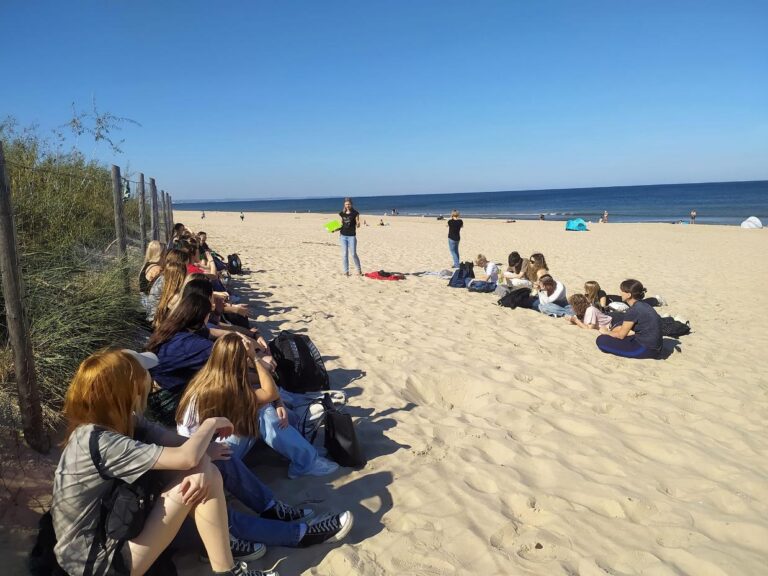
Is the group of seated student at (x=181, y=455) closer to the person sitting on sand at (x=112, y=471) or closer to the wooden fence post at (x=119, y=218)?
the person sitting on sand at (x=112, y=471)

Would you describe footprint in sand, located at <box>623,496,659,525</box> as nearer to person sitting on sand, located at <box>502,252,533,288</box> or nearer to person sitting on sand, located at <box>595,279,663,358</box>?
person sitting on sand, located at <box>595,279,663,358</box>

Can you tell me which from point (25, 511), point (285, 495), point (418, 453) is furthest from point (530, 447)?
point (25, 511)

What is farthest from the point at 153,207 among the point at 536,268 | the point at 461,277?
the point at 536,268

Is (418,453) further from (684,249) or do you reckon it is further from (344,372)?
(684,249)

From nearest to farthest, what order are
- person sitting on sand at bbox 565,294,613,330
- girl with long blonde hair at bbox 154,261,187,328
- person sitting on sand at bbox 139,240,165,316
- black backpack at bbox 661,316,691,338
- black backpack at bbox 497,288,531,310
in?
girl with long blonde hair at bbox 154,261,187,328, person sitting on sand at bbox 139,240,165,316, black backpack at bbox 661,316,691,338, person sitting on sand at bbox 565,294,613,330, black backpack at bbox 497,288,531,310

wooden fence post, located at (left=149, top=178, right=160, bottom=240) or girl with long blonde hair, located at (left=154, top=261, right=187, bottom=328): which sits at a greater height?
wooden fence post, located at (left=149, top=178, right=160, bottom=240)

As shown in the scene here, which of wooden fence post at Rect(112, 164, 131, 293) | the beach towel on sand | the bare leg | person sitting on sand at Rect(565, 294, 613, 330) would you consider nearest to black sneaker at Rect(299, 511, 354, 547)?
the bare leg

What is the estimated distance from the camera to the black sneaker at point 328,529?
8.30 ft

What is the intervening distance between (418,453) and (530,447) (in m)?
0.79

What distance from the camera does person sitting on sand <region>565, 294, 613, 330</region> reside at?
6609 millimetres

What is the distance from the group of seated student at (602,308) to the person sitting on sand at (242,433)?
4.14m

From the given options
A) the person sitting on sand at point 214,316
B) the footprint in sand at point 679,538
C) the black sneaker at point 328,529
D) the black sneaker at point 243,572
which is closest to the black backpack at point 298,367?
the person sitting on sand at point 214,316

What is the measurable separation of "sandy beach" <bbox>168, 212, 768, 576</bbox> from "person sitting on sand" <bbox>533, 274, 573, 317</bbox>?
0.83 ft

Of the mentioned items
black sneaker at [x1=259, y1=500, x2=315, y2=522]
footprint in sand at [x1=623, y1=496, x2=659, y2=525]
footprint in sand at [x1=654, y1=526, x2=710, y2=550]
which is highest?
black sneaker at [x1=259, y1=500, x2=315, y2=522]
